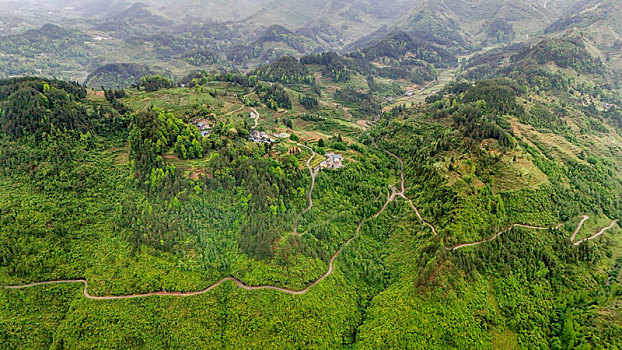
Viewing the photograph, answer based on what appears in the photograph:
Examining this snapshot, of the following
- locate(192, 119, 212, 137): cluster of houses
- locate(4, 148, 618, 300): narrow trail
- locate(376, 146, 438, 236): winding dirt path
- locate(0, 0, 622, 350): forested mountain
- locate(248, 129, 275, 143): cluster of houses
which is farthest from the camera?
locate(248, 129, 275, 143): cluster of houses

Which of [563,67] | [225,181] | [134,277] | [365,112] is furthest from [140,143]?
[563,67]

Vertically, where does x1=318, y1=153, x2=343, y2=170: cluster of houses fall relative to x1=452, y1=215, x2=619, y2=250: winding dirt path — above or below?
above

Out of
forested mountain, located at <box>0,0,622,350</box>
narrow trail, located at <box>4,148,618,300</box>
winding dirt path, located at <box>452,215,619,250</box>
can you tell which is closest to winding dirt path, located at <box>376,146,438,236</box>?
narrow trail, located at <box>4,148,618,300</box>

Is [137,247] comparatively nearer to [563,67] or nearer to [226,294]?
[226,294]

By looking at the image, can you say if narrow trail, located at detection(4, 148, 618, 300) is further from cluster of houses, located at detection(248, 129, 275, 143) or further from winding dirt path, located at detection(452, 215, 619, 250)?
cluster of houses, located at detection(248, 129, 275, 143)

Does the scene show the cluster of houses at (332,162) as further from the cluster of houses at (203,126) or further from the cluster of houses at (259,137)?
the cluster of houses at (203,126)

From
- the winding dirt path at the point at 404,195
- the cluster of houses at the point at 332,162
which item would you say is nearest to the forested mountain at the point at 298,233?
the cluster of houses at the point at 332,162

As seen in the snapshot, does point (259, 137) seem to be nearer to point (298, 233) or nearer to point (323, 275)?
point (298, 233)

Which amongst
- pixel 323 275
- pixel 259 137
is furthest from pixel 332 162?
pixel 323 275

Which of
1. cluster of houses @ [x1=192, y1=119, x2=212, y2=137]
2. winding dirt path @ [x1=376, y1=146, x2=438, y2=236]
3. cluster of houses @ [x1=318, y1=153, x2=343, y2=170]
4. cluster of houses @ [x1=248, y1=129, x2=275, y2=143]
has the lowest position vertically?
winding dirt path @ [x1=376, y1=146, x2=438, y2=236]

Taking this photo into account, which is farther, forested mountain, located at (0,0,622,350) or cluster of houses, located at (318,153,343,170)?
cluster of houses, located at (318,153,343,170)

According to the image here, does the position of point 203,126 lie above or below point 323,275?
above
